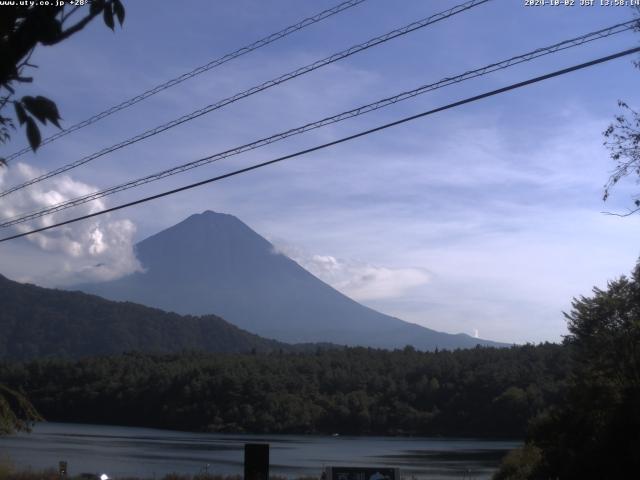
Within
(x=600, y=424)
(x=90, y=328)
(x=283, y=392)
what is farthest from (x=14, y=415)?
(x=90, y=328)

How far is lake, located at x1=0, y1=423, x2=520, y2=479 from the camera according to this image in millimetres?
41500

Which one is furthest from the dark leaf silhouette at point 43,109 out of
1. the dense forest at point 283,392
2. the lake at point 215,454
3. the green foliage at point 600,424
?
the dense forest at point 283,392

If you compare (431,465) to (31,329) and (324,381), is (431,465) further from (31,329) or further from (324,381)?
(31,329)

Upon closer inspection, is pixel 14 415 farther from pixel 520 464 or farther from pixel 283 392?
pixel 283 392

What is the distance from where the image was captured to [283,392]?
9100 cm

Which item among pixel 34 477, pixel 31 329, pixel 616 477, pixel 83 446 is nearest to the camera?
pixel 616 477

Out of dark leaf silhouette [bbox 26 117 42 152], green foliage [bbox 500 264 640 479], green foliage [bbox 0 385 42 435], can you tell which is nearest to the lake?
green foliage [bbox 500 264 640 479]

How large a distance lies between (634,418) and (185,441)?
180ft

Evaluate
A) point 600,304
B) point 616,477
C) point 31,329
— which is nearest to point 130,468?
point 600,304

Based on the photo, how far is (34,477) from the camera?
27047 mm

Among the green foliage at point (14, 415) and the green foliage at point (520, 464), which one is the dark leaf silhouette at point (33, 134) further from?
the green foliage at point (520, 464)

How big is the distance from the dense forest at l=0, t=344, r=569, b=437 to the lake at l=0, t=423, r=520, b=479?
412 cm

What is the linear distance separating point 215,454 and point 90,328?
11546cm

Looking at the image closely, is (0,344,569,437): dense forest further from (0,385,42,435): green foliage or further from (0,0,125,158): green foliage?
(0,0,125,158): green foliage
